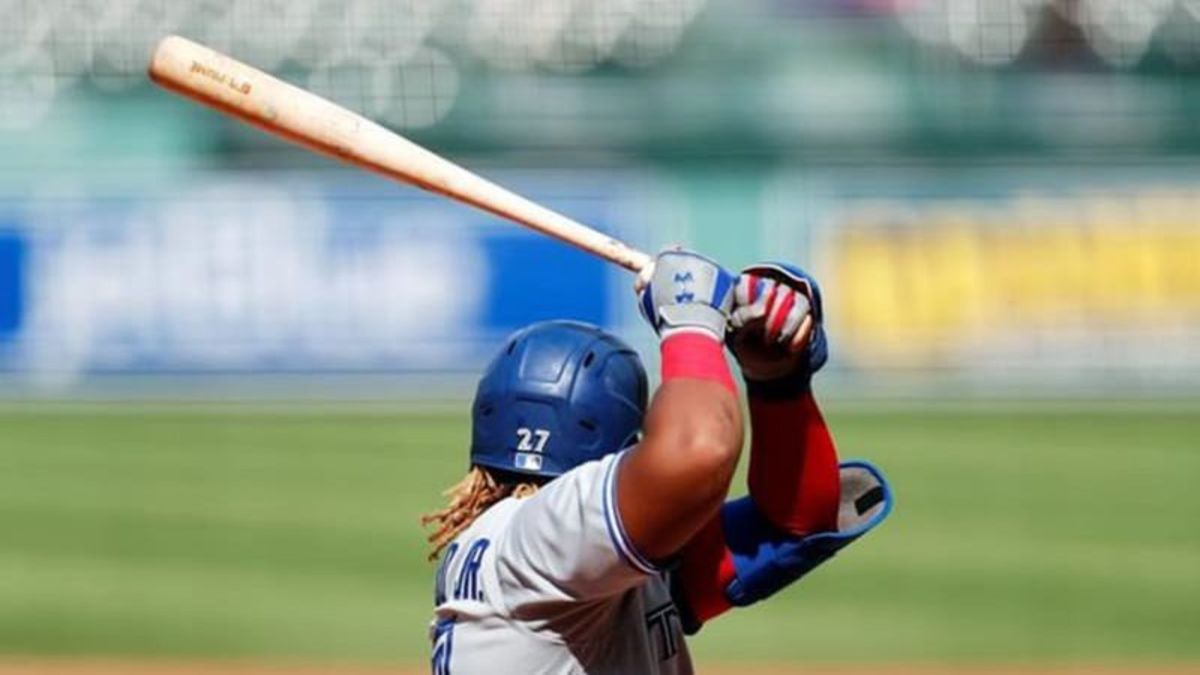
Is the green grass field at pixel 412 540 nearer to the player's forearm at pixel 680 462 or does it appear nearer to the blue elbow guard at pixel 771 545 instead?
the blue elbow guard at pixel 771 545

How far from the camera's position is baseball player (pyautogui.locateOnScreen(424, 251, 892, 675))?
2521 millimetres

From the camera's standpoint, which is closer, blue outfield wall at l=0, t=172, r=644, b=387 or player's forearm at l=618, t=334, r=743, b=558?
player's forearm at l=618, t=334, r=743, b=558

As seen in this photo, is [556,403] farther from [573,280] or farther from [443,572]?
[573,280]

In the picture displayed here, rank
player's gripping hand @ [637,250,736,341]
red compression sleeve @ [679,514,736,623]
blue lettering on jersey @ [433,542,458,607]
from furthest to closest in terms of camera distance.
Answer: red compression sleeve @ [679,514,736,623]
blue lettering on jersey @ [433,542,458,607]
player's gripping hand @ [637,250,736,341]

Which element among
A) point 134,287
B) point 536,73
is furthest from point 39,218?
point 536,73

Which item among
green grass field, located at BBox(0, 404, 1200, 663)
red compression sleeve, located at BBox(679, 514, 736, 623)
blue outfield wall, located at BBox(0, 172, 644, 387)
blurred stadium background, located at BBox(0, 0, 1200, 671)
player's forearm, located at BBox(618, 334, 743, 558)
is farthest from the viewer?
blue outfield wall, located at BBox(0, 172, 644, 387)

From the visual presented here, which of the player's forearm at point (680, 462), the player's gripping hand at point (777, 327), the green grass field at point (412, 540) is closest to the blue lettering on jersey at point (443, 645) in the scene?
the player's forearm at point (680, 462)

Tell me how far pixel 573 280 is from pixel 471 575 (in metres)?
7.47

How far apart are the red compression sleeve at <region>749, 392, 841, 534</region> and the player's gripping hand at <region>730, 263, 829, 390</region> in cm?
4

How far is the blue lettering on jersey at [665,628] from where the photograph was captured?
2863mm

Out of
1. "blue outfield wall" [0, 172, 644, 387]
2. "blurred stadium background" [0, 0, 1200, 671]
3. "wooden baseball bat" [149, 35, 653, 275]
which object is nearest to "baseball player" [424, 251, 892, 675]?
"wooden baseball bat" [149, 35, 653, 275]

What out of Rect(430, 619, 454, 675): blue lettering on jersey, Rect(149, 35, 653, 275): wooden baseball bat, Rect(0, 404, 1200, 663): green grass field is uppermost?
Rect(149, 35, 653, 275): wooden baseball bat

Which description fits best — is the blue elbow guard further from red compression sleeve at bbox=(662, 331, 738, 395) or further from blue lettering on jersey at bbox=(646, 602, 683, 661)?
red compression sleeve at bbox=(662, 331, 738, 395)

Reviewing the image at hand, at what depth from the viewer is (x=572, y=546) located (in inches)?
101
